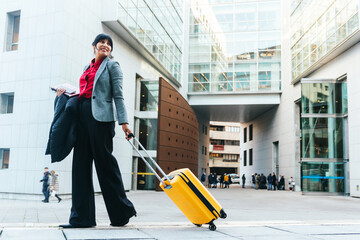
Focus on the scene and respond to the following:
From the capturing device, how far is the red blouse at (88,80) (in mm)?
4477

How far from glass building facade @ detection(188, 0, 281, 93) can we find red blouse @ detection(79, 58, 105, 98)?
3062 centimetres

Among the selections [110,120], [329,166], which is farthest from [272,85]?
[110,120]

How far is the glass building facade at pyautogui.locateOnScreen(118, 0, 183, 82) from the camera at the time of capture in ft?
72.5

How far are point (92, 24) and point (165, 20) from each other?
11867 mm

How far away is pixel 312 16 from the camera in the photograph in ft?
90.3

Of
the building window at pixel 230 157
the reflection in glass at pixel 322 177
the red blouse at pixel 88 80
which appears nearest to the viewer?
the red blouse at pixel 88 80

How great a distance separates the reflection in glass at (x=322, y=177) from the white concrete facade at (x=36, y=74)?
15.0 meters

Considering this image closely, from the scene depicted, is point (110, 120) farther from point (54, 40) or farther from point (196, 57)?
point (196, 57)

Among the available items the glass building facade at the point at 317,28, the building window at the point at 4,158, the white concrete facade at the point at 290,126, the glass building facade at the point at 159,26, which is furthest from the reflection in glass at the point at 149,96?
the white concrete facade at the point at 290,126

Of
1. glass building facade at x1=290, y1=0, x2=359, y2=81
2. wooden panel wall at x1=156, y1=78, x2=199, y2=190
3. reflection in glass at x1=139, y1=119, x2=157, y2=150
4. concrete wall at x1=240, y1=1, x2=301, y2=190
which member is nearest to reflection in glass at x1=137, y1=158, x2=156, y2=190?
wooden panel wall at x1=156, y1=78, x2=199, y2=190

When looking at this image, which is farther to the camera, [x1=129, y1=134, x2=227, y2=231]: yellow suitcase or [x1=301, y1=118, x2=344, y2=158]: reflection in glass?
[x1=301, y1=118, x2=344, y2=158]: reflection in glass

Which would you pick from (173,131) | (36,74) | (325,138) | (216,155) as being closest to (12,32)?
(36,74)

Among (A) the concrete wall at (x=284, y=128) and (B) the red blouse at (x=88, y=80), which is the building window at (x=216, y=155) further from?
(B) the red blouse at (x=88, y=80)

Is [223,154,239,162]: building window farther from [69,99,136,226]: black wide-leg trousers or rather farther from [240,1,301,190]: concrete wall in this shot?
[69,99,136,226]: black wide-leg trousers
